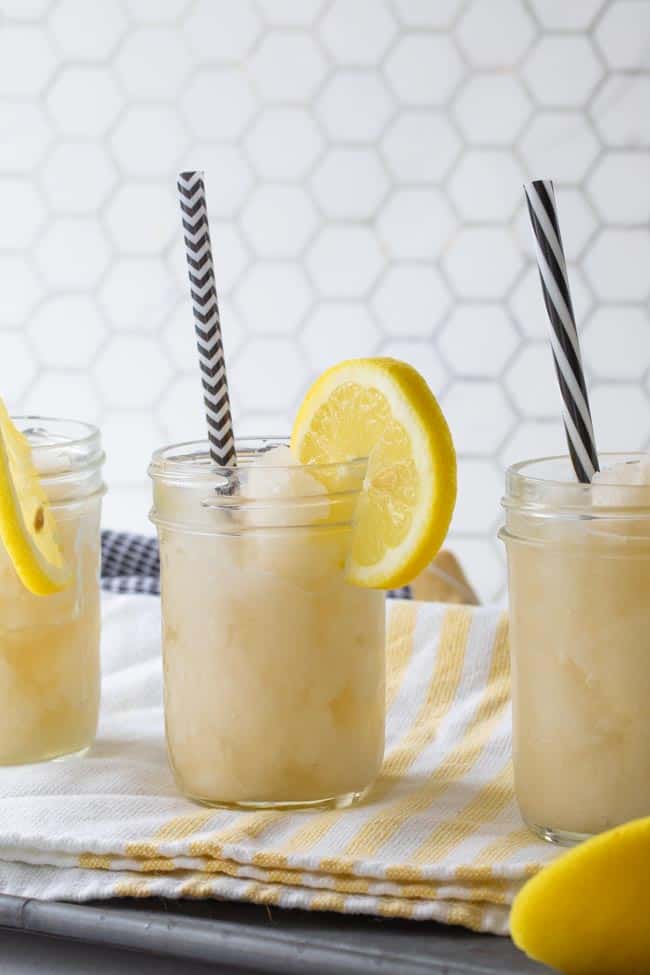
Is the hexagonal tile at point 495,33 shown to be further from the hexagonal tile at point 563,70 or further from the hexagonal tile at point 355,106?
the hexagonal tile at point 355,106

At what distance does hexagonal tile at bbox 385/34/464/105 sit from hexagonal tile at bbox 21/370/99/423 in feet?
2.24

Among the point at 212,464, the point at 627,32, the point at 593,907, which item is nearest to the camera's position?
the point at 593,907

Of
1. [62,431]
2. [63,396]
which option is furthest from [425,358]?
[62,431]

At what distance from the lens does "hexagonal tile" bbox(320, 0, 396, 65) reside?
1947 mm

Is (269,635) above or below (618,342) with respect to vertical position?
below

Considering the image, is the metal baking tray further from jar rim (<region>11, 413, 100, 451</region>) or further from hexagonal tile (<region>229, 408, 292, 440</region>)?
hexagonal tile (<region>229, 408, 292, 440</region>)

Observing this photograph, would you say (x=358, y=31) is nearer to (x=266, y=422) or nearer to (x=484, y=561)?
(x=266, y=422)

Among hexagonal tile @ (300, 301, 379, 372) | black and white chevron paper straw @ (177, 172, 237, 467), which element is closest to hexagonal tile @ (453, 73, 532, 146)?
hexagonal tile @ (300, 301, 379, 372)

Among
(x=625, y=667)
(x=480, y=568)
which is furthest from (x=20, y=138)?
(x=625, y=667)

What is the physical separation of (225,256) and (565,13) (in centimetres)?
61

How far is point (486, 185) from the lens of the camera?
1.94 meters

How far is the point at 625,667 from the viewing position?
0.63m

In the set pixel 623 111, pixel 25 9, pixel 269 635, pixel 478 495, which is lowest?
pixel 478 495

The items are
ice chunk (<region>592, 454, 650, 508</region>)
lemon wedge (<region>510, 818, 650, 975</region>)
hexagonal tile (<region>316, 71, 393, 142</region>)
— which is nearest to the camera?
lemon wedge (<region>510, 818, 650, 975</region>)
